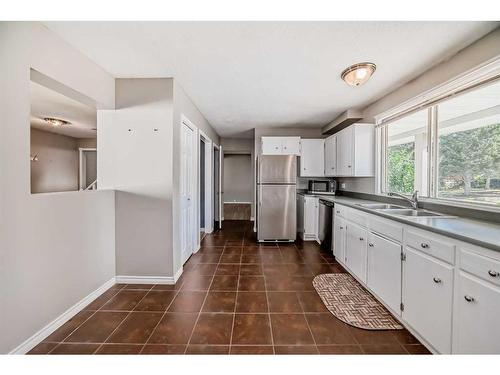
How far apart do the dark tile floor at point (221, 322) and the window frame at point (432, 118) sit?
131 centimetres

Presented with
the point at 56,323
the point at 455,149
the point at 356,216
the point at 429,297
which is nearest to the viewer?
the point at 429,297

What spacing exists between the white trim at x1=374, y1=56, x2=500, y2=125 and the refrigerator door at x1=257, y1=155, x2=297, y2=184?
1.88m

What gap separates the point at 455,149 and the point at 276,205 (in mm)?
2645

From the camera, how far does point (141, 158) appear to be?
2521 mm

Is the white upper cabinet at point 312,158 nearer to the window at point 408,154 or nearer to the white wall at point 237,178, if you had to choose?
the window at point 408,154

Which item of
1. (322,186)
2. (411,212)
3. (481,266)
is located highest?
(322,186)

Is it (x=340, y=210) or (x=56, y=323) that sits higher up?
(x=340, y=210)

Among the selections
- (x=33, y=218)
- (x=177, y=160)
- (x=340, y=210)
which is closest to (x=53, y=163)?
(x=177, y=160)

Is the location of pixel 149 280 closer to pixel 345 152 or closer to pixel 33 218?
pixel 33 218

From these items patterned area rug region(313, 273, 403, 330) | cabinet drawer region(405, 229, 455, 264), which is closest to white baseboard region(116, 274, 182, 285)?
patterned area rug region(313, 273, 403, 330)

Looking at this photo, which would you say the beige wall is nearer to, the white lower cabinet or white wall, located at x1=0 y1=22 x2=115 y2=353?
white wall, located at x1=0 y1=22 x2=115 y2=353

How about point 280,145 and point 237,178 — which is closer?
point 280,145

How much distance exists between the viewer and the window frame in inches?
70.3

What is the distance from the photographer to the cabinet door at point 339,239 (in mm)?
3023
